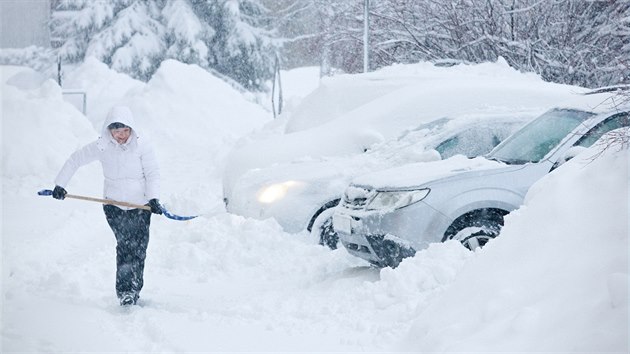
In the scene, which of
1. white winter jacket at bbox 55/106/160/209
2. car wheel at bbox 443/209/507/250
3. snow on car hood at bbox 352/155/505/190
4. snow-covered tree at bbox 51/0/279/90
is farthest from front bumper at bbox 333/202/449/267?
snow-covered tree at bbox 51/0/279/90

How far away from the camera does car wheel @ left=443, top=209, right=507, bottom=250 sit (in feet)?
23.2

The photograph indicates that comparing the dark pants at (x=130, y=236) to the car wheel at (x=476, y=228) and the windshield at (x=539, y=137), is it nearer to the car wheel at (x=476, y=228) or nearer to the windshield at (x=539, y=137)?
the car wheel at (x=476, y=228)

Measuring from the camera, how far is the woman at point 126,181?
6.90m

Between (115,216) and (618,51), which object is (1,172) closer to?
(115,216)

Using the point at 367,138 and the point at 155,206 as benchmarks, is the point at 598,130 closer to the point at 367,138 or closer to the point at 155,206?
the point at 367,138

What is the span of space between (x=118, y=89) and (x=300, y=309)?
22357mm

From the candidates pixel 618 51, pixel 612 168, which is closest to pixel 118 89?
pixel 618 51

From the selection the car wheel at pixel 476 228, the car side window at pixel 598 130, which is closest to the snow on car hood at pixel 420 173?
the car wheel at pixel 476 228

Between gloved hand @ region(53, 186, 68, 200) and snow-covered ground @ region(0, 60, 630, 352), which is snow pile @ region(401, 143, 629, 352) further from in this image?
gloved hand @ region(53, 186, 68, 200)

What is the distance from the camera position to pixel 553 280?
4.64 metres

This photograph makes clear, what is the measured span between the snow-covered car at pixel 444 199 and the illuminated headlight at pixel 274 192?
1027mm

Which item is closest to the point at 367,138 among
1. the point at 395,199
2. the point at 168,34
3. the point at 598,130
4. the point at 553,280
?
the point at 395,199

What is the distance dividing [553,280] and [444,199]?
2453mm

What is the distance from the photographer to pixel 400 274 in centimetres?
628
